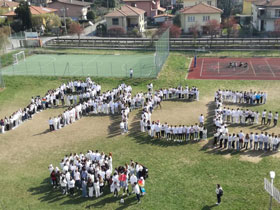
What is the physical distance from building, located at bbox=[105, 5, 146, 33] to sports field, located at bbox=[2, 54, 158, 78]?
19.6 metres

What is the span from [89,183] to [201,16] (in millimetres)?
52949

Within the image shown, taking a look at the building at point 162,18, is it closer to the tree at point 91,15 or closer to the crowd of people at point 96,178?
the tree at point 91,15

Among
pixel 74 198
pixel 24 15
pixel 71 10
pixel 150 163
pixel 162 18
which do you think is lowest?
pixel 74 198

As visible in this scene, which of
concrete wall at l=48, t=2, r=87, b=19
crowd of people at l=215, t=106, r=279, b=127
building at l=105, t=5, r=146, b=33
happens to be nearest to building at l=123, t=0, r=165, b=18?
concrete wall at l=48, t=2, r=87, b=19

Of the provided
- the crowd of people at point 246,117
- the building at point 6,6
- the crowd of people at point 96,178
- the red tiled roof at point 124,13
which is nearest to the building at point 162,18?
the red tiled roof at point 124,13

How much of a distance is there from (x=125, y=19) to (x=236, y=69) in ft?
106

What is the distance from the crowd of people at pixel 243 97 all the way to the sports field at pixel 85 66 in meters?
10.1

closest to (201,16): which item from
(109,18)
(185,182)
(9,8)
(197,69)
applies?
(109,18)

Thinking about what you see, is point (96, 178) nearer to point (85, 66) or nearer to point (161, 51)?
point (161, 51)

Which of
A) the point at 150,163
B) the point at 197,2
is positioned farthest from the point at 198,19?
the point at 150,163

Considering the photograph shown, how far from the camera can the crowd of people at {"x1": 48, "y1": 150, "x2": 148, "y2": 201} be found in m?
19.3

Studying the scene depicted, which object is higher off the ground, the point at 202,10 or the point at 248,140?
the point at 202,10

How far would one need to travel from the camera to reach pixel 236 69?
43.6m

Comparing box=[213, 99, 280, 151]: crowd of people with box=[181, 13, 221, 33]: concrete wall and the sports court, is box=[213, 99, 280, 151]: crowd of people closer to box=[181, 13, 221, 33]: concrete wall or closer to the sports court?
the sports court
